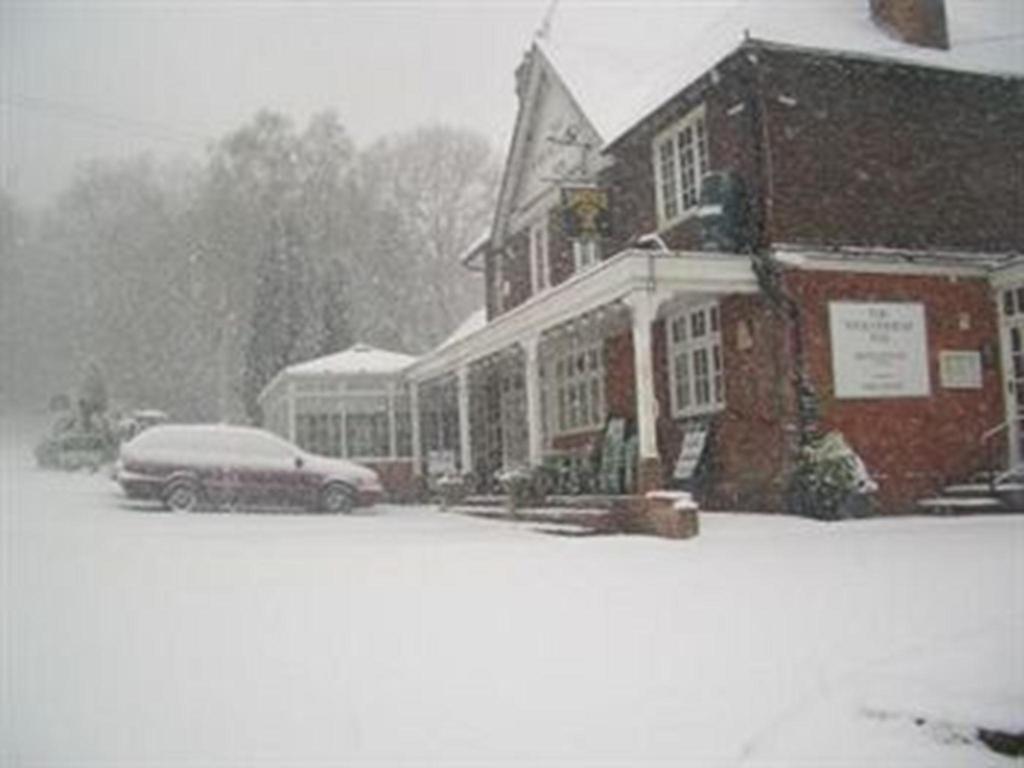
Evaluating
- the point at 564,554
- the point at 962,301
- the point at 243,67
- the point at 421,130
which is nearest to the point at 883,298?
the point at 962,301

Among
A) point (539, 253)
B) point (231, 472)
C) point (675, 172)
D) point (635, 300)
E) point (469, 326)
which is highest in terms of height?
point (675, 172)

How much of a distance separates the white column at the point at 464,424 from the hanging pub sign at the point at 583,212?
4.59m

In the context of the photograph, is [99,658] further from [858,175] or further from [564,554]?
[564,554]

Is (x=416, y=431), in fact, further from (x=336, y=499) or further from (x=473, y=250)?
(x=473, y=250)

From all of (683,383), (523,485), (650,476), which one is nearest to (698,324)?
(683,383)

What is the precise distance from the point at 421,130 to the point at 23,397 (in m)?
0.80

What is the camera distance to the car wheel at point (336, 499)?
1.95 meters

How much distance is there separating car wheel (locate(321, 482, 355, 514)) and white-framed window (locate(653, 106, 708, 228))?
14.3 feet

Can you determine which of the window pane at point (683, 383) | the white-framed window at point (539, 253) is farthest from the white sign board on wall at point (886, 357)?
the white-framed window at point (539, 253)

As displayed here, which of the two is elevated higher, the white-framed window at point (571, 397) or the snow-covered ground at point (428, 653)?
the white-framed window at point (571, 397)

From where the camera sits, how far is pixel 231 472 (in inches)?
73.5

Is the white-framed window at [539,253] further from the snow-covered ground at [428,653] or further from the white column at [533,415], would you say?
the snow-covered ground at [428,653]

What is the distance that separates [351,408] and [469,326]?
0.31m

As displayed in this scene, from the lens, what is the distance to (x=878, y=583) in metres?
2.55
